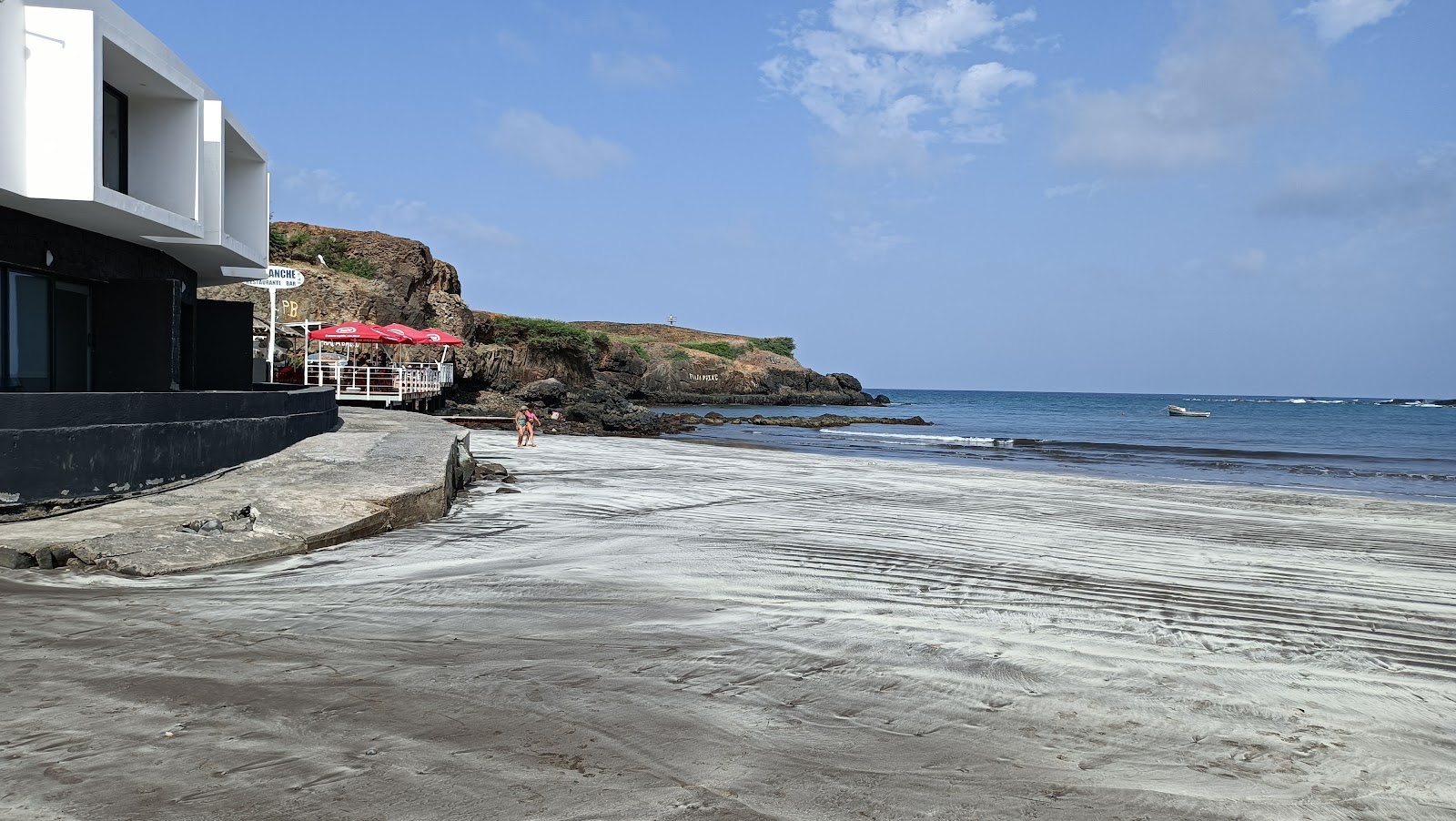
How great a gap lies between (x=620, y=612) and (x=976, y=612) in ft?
7.97

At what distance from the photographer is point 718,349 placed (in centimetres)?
8788

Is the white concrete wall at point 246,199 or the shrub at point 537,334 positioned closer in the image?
the white concrete wall at point 246,199

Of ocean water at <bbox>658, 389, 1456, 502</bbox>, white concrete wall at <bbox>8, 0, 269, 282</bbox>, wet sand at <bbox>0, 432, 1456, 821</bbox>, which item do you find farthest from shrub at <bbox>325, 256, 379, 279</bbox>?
wet sand at <bbox>0, 432, 1456, 821</bbox>

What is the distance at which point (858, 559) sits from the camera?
830cm

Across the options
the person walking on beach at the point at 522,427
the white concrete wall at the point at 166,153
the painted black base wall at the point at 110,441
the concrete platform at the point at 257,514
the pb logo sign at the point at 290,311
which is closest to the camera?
the concrete platform at the point at 257,514

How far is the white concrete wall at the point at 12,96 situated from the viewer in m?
10.0

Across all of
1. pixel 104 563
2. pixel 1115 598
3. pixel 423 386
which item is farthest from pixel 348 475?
pixel 423 386

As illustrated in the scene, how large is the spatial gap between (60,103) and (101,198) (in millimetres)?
1061

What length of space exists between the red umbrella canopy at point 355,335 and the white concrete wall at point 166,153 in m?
16.5

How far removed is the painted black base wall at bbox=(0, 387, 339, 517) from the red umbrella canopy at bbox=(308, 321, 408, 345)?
62.4ft

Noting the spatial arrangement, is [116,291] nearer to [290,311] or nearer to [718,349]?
[290,311]

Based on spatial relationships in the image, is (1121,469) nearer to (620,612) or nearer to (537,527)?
(537,527)

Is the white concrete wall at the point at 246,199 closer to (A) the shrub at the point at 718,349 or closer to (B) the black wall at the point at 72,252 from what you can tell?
(B) the black wall at the point at 72,252

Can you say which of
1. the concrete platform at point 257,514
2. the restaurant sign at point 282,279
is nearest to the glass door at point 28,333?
the concrete platform at point 257,514
